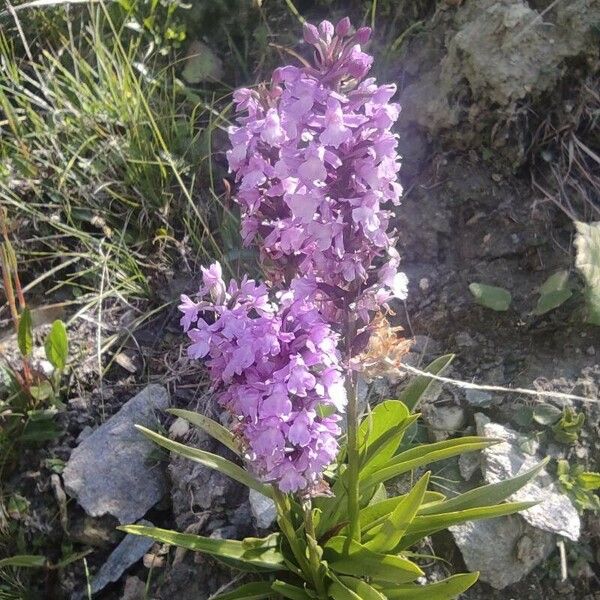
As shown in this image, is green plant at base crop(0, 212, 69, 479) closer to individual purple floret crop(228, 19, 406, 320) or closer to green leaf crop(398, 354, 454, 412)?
green leaf crop(398, 354, 454, 412)

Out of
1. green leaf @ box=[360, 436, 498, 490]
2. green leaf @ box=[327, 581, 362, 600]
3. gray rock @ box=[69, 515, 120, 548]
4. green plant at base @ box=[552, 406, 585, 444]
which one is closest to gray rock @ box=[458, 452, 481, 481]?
green plant at base @ box=[552, 406, 585, 444]

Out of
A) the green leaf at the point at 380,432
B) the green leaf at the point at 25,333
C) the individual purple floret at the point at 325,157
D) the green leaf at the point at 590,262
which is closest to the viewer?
the individual purple floret at the point at 325,157

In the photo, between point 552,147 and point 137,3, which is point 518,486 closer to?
point 552,147

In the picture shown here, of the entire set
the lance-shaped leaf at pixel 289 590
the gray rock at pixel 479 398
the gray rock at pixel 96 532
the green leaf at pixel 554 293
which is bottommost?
the gray rock at pixel 96 532

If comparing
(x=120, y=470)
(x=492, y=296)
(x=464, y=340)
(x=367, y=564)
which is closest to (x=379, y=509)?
(x=367, y=564)

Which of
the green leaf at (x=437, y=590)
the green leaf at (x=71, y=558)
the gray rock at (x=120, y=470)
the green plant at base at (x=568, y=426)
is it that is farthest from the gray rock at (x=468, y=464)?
the green leaf at (x=71, y=558)

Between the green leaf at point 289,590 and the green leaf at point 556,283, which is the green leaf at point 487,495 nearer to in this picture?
the green leaf at point 289,590

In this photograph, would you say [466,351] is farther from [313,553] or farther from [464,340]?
[313,553]
